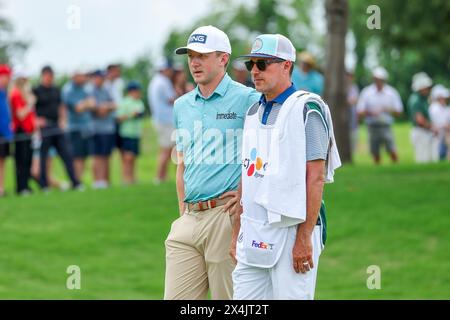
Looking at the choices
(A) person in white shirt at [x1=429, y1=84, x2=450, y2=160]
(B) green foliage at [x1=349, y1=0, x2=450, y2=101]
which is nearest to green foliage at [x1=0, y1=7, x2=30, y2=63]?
(B) green foliage at [x1=349, y1=0, x2=450, y2=101]

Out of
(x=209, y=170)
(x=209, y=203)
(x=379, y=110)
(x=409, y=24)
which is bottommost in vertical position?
(x=379, y=110)

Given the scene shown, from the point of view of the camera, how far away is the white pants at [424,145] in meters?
25.2

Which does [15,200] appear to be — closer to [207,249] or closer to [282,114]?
[207,249]

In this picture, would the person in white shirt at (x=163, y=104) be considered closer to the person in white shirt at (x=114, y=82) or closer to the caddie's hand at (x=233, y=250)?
the person in white shirt at (x=114, y=82)

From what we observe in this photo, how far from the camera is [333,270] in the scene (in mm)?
14609

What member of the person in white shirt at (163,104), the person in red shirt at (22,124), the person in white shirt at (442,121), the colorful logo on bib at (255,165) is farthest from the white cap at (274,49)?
the person in white shirt at (442,121)

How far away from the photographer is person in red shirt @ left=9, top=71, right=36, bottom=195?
19.1 meters

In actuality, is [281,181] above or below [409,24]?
below

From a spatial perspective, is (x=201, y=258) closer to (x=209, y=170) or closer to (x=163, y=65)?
(x=209, y=170)

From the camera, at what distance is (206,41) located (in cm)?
784

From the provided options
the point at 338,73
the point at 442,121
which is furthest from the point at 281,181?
the point at 442,121

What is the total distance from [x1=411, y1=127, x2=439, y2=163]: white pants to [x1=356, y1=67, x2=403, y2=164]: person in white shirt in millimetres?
1612

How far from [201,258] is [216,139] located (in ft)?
2.90
